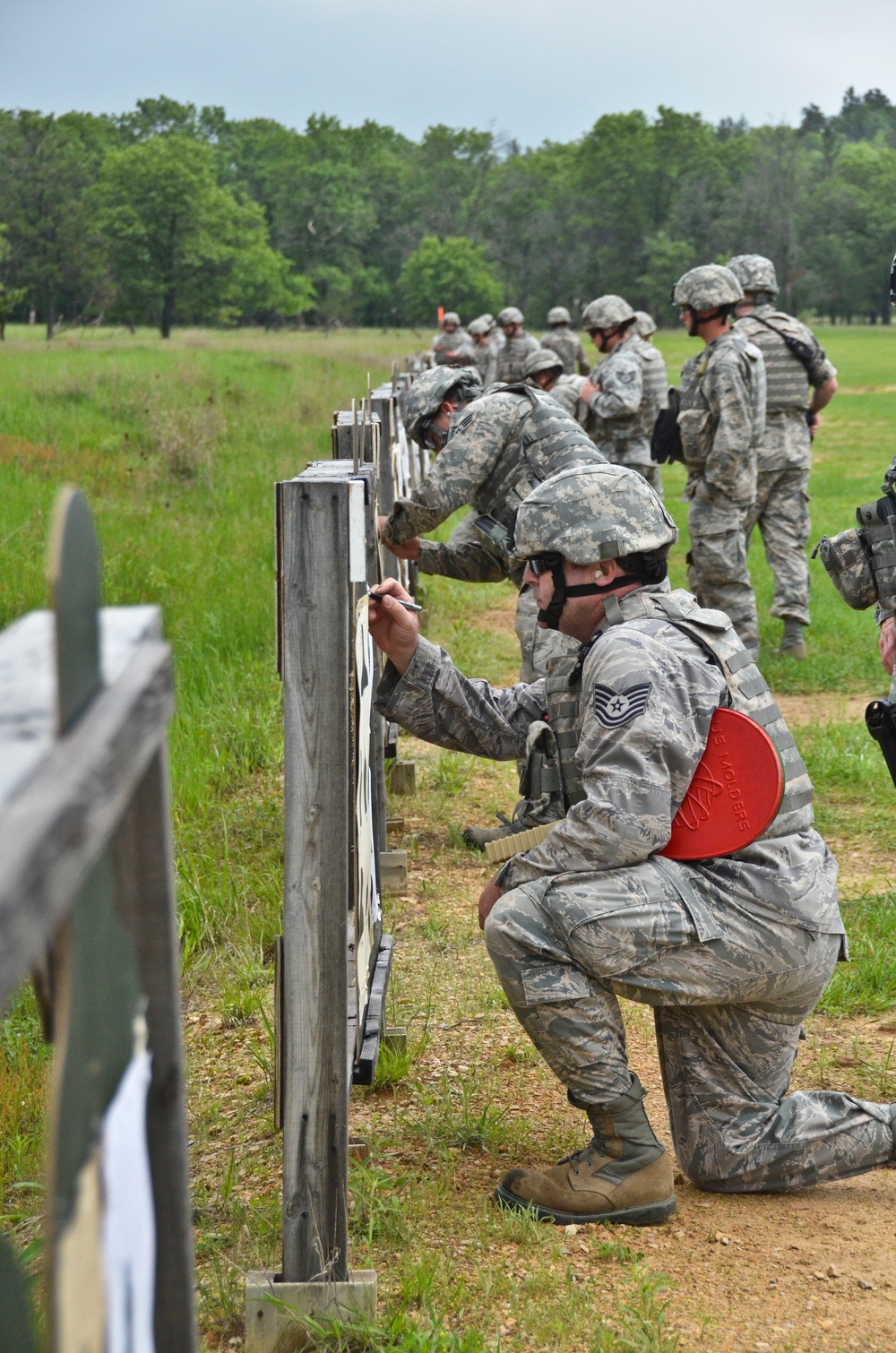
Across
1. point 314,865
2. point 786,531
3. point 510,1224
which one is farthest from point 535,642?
point 786,531

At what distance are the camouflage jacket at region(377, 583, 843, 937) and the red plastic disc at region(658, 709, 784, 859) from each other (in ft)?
0.14

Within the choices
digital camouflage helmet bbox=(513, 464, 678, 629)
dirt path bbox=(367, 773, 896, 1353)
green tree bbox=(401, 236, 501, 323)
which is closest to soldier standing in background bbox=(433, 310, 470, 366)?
dirt path bbox=(367, 773, 896, 1353)

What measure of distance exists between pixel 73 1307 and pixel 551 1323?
2026mm

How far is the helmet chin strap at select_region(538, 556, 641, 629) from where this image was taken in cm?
326

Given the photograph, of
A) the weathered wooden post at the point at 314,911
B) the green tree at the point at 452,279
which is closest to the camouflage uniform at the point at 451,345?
the weathered wooden post at the point at 314,911

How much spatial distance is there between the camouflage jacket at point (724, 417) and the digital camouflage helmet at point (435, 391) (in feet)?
7.70

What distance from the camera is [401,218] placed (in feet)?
339

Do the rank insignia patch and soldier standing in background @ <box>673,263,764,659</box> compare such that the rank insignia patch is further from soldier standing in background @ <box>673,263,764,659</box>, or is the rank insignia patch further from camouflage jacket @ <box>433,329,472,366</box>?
camouflage jacket @ <box>433,329,472,366</box>

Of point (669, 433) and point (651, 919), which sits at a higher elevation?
point (669, 433)

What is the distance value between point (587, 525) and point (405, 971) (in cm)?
193

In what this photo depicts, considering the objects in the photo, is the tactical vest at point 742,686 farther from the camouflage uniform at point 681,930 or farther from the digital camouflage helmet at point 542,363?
the digital camouflage helmet at point 542,363

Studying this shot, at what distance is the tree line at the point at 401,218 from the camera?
59.8 meters

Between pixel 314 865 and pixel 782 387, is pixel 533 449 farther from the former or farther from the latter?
pixel 782 387

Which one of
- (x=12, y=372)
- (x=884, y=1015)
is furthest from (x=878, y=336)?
(x=884, y=1015)
